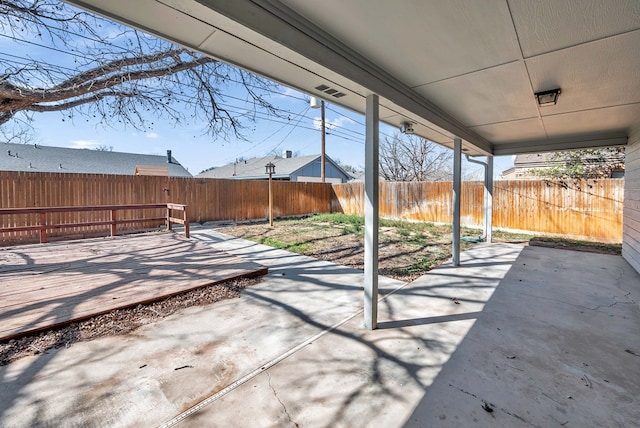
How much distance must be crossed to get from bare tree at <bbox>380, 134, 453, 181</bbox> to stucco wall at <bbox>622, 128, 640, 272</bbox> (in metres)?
10.8

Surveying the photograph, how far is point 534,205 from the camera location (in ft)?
25.2

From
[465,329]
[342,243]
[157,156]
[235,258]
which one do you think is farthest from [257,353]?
[157,156]

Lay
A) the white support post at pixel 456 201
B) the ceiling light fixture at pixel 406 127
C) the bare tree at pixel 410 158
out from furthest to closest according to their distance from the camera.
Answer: the bare tree at pixel 410 158 < the white support post at pixel 456 201 < the ceiling light fixture at pixel 406 127

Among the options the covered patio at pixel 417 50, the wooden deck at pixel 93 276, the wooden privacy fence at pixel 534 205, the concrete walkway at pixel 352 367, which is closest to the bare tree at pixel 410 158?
the wooden privacy fence at pixel 534 205

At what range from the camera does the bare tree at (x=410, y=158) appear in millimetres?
15579

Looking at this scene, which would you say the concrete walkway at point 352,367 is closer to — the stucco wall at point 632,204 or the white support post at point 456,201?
the white support post at point 456,201

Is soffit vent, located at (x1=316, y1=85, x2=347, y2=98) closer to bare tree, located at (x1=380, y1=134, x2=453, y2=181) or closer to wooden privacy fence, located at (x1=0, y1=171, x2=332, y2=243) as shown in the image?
wooden privacy fence, located at (x1=0, y1=171, x2=332, y2=243)

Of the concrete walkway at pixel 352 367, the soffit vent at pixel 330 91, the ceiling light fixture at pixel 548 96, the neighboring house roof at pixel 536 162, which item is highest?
the neighboring house roof at pixel 536 162

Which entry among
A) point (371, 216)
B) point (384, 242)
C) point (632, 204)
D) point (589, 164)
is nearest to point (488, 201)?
point (632, 204)

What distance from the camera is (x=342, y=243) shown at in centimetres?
627

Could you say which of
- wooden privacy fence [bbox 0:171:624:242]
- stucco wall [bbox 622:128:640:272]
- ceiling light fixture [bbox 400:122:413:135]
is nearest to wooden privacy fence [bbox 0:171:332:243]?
wooden privacy fence [bbox 0:171:624:242]

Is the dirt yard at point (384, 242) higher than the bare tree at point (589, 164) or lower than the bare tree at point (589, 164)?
lower

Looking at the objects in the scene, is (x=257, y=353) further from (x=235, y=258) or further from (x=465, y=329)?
(x=235, y=258)

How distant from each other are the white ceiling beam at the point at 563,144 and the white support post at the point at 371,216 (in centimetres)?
456
